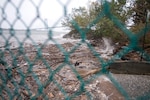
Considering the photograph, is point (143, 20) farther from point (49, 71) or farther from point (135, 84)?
point (135, 84)

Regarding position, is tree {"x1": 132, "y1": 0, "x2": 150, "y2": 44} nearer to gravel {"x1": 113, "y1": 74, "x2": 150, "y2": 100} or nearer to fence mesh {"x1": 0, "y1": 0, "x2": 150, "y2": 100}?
fence mesh {"x1": 0, "y1": 0, "x2": 150, "y2": 100}

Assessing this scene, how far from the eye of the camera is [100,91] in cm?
366

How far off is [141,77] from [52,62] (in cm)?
284

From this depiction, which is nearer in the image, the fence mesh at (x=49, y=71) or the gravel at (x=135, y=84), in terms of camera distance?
the fence mesh at (x=49, y=71)

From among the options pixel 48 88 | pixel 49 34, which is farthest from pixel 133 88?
pixel 49 34

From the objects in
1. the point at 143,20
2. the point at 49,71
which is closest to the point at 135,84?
the point at 143,20

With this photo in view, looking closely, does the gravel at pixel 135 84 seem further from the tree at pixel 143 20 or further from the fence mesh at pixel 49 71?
the tree at pixel 143 20

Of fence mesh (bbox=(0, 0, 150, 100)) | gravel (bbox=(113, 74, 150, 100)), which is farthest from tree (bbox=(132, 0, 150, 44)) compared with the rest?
gravel (bbox=(113, 74, 150, 100))

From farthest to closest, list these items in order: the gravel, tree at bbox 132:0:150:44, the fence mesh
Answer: the gravel < tree at bbox 132:0:150:44 < the fence mesh

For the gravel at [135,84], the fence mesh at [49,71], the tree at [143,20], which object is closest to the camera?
the fence mesh at [49,71]

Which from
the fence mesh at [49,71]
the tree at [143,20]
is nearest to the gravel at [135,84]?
the fence mesh at [49,71]

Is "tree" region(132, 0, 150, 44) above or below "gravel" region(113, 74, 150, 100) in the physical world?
above

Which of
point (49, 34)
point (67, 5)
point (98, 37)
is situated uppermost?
point (67, 5)

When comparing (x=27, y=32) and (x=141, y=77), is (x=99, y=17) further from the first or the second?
(x=141, y=77)
